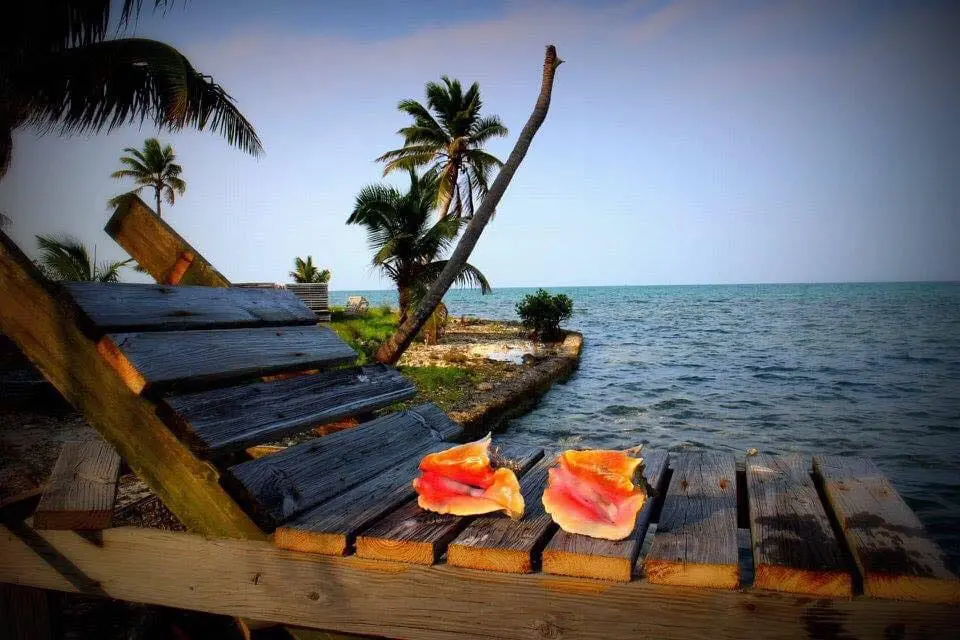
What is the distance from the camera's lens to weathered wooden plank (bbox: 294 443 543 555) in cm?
140

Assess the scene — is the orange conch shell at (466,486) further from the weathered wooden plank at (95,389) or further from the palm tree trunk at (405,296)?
the palm tree trunk at (405,296)

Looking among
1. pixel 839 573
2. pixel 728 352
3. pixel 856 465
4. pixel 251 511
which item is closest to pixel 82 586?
pixel 251 511

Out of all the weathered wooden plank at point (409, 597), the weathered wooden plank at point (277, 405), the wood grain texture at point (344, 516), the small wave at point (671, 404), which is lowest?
the small wave at point (671, 404)

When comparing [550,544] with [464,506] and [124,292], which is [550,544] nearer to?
[464,506]

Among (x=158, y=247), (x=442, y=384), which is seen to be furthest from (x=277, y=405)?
(x=442, y=384)

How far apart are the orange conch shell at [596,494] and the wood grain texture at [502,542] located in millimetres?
64

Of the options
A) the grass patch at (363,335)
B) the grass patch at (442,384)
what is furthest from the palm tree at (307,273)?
the grass patch at (442,384)

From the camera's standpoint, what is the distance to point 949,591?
3.50 ft

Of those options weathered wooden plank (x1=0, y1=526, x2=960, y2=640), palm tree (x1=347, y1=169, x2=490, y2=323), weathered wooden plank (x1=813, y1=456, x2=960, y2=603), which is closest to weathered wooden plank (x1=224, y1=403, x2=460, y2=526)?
weathered wooden plank (x1=0, y1=526, x2=960, y2=640)

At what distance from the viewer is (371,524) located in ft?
4.87

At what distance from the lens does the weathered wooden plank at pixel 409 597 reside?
1.14 m

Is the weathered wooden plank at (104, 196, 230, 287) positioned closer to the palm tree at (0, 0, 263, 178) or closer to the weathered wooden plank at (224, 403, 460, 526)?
the weathered wooden plank at (224, 403, 460, 526)

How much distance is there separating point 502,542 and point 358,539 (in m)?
0.36

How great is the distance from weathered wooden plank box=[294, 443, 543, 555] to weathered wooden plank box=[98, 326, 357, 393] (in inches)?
19.2
